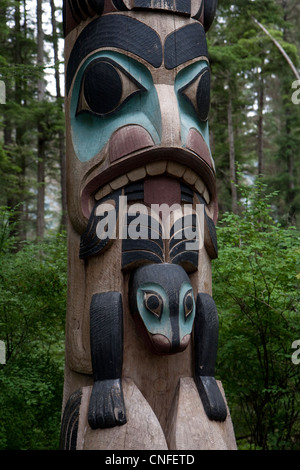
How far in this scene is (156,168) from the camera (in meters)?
3.20

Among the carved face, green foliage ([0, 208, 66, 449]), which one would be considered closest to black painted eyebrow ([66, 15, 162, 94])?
the carved face

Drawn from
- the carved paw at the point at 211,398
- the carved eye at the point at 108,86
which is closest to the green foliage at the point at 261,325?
the carved paw at the point at 211,398

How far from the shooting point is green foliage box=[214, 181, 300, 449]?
529cm

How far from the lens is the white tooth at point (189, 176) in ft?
10.8

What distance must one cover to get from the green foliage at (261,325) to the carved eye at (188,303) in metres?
2.24

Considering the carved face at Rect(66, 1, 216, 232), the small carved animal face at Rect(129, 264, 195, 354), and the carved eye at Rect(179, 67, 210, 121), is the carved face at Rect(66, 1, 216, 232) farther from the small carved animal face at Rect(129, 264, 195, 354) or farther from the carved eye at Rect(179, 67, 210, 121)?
the small carved animal face at Rect(129, 264, 195, 354)

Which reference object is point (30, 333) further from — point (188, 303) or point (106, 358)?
point (188, 303)

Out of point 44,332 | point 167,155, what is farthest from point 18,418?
point 167,155

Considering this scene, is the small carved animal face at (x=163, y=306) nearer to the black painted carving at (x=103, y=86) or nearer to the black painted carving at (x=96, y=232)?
the black painted carving at (x=96, y=232)

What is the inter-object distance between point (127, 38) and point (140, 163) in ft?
2.69

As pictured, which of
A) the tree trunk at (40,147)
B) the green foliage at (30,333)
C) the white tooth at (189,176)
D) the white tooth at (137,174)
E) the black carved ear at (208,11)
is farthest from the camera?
the tree trunk at (40,147)

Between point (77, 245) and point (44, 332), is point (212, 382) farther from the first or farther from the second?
point (44, 332)

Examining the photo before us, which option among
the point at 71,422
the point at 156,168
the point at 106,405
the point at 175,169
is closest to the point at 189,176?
the point at 175,169

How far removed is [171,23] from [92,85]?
0.67 meters
